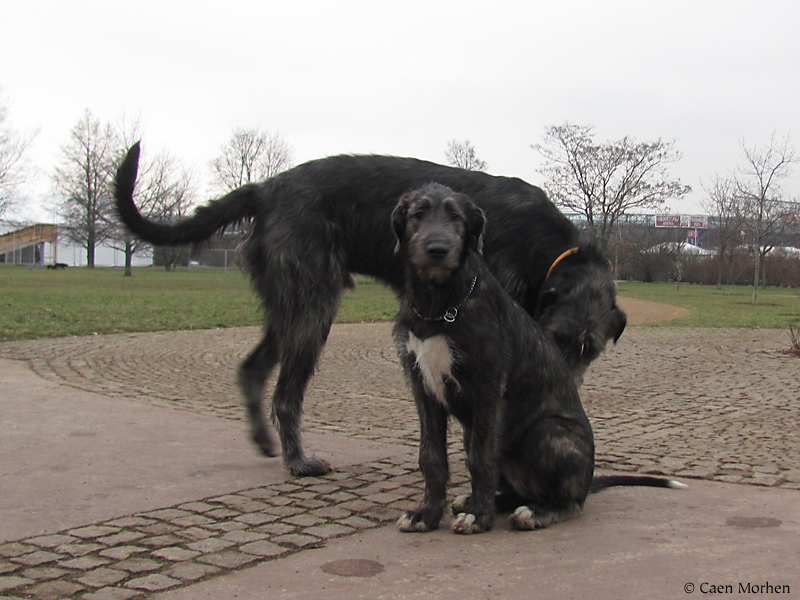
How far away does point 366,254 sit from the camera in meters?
4.83

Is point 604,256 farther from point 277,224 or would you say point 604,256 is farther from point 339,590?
point 339,590

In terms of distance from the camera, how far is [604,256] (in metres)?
4.92

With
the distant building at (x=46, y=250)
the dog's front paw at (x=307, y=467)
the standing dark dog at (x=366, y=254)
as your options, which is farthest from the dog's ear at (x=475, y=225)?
the distant building at (x=46, y=250)

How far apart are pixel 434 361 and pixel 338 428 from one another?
9.72 ft

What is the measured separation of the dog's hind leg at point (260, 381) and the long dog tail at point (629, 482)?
83.4 inches

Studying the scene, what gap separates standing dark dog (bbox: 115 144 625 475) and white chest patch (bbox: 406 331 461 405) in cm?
115

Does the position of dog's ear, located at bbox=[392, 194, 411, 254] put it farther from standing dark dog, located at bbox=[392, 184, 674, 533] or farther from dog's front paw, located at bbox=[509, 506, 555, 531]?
dog's front paw, located at bbox=[509, 506, 555, 531]

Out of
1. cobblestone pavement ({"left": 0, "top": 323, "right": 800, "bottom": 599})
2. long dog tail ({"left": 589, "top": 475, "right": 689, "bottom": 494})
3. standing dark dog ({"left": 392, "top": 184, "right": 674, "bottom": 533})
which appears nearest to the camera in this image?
cobblestone pavement ({"left": 0, "top": 323, "right": 800, "bottom": 599})

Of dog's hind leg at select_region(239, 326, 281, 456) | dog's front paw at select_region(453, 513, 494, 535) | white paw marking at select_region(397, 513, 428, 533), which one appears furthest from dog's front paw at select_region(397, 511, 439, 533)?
dog's hind leg at select_region(239, 326, 281, 456)

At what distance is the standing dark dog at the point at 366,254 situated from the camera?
15.4 ft

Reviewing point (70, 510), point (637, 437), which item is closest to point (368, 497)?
point (70, 510)

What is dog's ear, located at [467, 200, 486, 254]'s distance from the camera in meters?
3.55

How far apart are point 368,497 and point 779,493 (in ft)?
7.63

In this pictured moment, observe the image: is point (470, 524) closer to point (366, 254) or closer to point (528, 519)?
point (528, 519)
